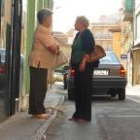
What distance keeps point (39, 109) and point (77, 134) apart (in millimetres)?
1772

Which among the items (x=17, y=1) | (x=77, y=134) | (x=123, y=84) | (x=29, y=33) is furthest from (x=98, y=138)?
(x=123, y=84)

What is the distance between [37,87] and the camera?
9.62 metres

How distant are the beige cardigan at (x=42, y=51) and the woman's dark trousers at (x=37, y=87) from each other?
11cm

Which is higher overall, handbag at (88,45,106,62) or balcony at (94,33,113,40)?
balcony at (94,33,113,40)

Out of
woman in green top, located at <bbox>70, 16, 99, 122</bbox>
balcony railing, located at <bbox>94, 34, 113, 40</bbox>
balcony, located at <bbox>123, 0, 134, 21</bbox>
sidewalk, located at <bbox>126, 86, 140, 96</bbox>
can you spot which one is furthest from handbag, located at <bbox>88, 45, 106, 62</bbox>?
balcony railing, located at <bbox>94, 34, 113, 40</bbox>

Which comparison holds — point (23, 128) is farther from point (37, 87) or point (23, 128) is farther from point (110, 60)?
point (110, 60)

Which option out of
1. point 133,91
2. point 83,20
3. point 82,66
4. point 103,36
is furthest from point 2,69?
point 103,36

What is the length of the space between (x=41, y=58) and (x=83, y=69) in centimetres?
74

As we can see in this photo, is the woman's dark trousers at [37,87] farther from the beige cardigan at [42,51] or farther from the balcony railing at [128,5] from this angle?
the balcony railing at [128,5]

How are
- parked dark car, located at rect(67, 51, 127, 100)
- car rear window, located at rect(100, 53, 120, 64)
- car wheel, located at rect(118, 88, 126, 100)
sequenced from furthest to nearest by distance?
car rear window, located at rect(100, 53, 120, 64)
car wheel, located at rect(118, 88, 126, 100)
parked dark car, located at rect(67, 51, 127, 100)

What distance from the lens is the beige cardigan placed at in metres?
9.55

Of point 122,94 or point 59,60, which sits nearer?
point 59,60

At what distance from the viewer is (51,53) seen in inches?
379

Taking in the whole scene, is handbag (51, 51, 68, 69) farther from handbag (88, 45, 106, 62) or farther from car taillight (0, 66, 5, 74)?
car taillight (0, 66, 5, 74)
